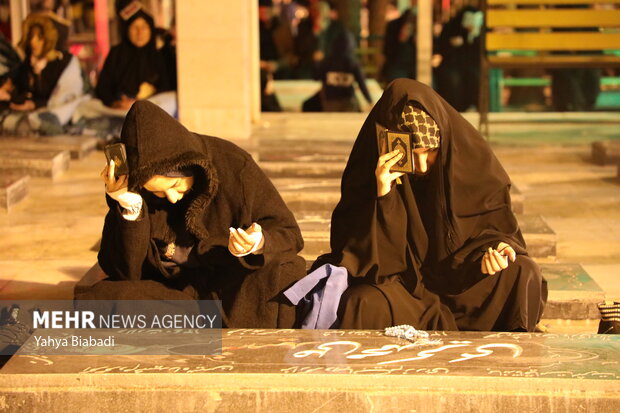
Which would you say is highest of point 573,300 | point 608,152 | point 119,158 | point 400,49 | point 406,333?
point 400,49

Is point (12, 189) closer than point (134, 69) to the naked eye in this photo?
Yes

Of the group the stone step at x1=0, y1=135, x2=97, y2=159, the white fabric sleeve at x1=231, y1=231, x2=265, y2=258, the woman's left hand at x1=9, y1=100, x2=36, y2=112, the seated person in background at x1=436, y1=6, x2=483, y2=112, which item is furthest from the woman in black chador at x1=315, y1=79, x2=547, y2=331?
the seated person in background at x1=436, y1=6, x2=483, y2=112

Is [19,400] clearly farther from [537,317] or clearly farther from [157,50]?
[157,50]

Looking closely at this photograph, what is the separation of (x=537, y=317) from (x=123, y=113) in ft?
19.1

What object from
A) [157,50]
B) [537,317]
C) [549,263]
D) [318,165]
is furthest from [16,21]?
[537,317]

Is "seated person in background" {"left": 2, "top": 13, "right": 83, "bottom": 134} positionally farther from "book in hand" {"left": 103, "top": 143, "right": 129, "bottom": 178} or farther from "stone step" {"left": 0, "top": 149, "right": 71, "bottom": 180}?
"book in hand" {"left": 103, "top": 143, "right": 129, "bottom": 178}

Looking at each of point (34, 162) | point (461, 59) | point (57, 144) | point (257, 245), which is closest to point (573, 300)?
point (257, 245)

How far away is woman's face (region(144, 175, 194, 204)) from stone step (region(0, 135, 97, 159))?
183 inches

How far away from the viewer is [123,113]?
32.6 feet

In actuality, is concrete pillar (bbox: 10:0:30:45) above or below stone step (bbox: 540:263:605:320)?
above

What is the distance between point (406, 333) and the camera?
14.3 feet

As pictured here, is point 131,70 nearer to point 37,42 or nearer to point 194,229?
point 37,42

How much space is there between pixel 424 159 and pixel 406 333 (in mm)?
688

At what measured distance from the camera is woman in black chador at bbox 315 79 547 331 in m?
4.63
